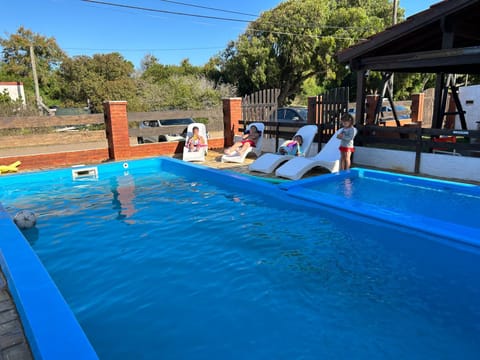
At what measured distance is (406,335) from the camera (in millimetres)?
2928

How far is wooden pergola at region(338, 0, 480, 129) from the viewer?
7.03 m

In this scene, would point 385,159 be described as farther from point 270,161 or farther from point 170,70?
point 170,70

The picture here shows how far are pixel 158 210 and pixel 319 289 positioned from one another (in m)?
3.36

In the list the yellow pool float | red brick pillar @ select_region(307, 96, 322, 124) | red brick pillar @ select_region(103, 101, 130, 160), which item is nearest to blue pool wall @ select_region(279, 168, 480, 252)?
red brick pillar @ select_region(307, 96, 322, 124)

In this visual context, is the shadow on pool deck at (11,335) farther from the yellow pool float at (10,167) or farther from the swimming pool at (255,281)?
the yellow pool float at (10,167)

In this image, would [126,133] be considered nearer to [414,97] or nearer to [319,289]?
[319,289]

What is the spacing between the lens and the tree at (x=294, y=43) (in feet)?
87.7

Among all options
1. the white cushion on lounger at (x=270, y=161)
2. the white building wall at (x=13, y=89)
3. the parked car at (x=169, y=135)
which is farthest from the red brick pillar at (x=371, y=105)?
the white building wall at (x=13, y=89)

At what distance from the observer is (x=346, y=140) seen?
7684mm

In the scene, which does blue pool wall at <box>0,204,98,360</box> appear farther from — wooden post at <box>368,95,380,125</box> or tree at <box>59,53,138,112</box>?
tree at <box>59,53,138,112</box>

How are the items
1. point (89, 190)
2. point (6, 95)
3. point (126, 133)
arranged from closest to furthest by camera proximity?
point (89, 190) < point (126, 133) < point (6, 95)

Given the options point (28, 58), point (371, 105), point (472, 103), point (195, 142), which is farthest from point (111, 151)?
point (28, 58)

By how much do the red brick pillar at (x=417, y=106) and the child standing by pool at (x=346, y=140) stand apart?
9.65 m

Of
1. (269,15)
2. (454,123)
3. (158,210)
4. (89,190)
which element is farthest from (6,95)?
(454,123)
